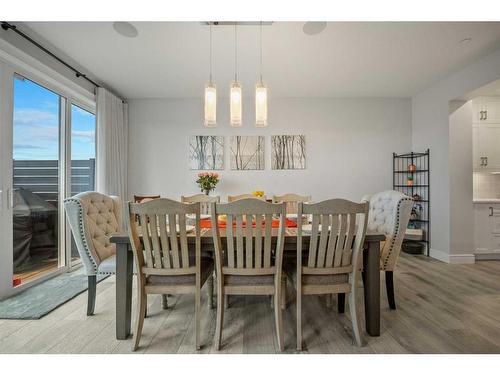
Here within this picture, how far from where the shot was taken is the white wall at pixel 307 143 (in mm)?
4363

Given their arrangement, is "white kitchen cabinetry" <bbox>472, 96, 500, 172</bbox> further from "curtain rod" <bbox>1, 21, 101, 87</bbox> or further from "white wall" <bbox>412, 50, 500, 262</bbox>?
"curtain rod" <bbox>1, 21, 101, 87</bbox>

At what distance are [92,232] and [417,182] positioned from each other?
15.3 feet

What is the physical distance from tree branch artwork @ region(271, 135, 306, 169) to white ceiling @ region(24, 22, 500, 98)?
79cm

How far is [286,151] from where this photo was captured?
436cm

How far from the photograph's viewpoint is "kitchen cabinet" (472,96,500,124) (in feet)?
12.6

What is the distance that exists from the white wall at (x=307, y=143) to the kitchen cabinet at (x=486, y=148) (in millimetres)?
920

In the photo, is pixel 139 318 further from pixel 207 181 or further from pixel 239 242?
pixel 207 181

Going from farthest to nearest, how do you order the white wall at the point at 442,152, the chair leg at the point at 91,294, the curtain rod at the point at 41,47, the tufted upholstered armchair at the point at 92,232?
the white wall at the point at 442,152
the curtain rod at the point at 41,47
the chair leg at the point at 91,294
the tufted upholstered armchair at the point at 92,232

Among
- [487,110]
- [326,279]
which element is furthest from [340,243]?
[487,110]

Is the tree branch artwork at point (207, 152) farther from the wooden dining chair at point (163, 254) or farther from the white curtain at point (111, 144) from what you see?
the wooden dining chair at point (163, 254)

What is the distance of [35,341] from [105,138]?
2.67 meters

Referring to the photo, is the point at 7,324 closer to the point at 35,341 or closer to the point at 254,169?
the point at 35,341

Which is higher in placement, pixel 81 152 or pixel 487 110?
pixel 487 110

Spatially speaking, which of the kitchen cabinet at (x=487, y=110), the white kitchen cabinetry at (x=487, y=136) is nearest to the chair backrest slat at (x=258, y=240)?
the white kitchen cabinetry at (x=487, y=136)
